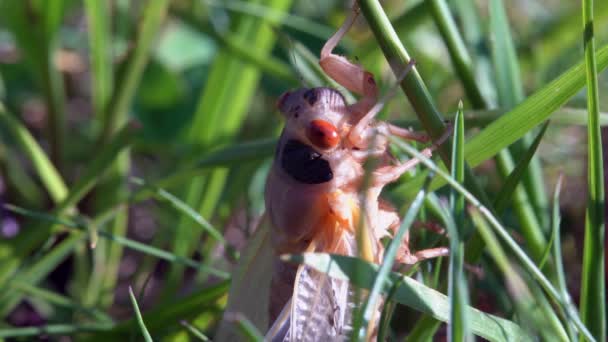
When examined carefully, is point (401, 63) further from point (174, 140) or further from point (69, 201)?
point (174, 140)

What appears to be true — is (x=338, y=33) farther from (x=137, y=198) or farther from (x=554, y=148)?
(x=554, y=148)

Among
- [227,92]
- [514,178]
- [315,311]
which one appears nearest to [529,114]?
[514,178]

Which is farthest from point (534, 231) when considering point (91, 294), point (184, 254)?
point (91, 294)

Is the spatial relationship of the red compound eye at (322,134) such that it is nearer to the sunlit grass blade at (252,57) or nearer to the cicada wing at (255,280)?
the cicada wing at (255,280)

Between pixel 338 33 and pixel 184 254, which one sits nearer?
pixel 338 33

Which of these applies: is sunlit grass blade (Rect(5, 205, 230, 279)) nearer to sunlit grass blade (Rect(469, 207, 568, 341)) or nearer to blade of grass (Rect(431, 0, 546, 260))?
blade of grass (Rect(431, 0, 546, 260))

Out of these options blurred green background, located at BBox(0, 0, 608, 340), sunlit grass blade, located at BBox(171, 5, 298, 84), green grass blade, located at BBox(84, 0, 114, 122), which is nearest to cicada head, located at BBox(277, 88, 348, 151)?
blurred green background, located at BBox(0, 0, 608, 340)
